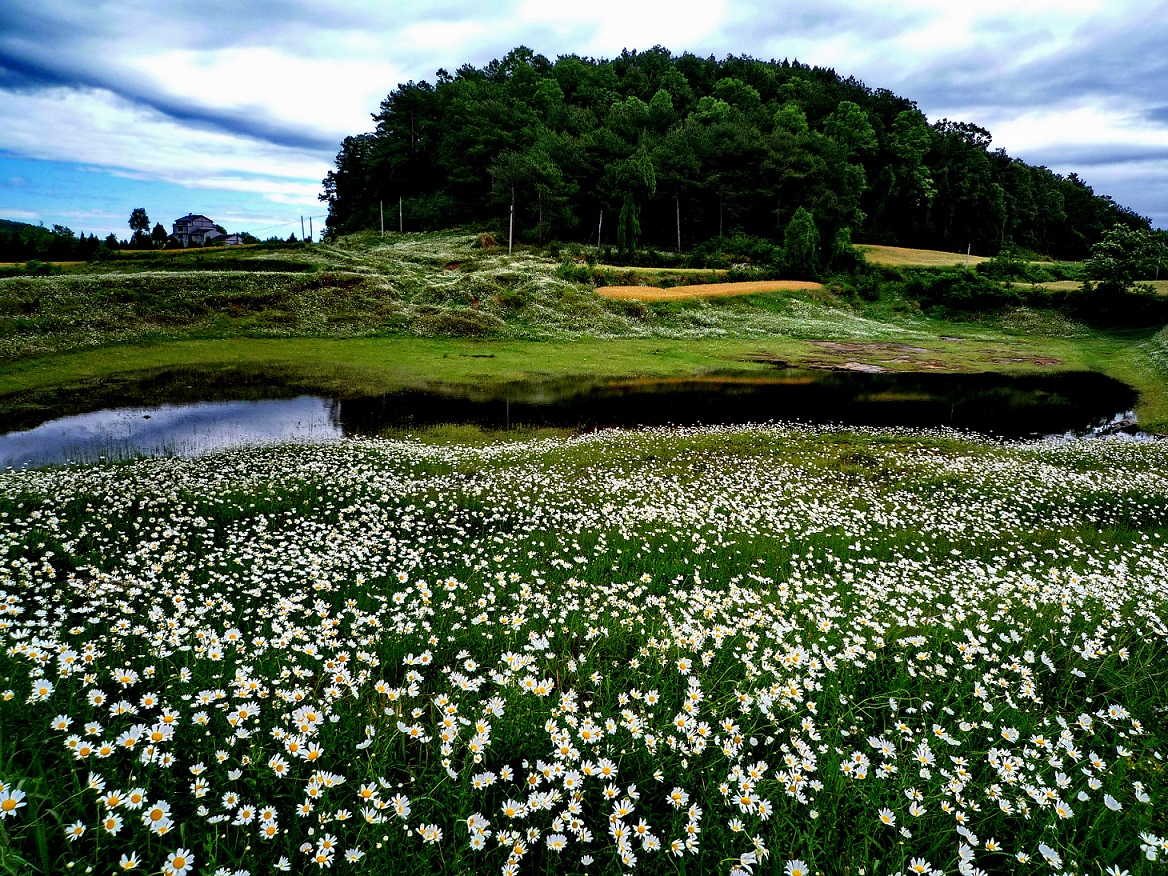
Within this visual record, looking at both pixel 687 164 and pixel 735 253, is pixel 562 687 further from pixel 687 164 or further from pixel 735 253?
pixel 687 164

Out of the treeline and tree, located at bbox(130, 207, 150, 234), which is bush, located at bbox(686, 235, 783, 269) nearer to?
the treeline

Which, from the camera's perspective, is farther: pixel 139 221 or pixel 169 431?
pixel 139 221

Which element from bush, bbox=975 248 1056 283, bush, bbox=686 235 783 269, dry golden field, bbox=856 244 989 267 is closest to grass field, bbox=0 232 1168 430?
bush, bbox=686 235 783 269

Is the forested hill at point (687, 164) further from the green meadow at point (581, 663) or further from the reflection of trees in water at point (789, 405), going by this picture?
the green meadow at point (581, 663)

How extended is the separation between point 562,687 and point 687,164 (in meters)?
104

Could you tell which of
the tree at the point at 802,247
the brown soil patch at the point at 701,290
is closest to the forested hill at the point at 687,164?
the tree at the point at 802,247

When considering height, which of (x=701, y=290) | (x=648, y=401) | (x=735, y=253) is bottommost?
(x=648, y=401)

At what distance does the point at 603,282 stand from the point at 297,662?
63.2 meters

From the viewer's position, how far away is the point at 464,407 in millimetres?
25141

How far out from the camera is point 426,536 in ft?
34.9

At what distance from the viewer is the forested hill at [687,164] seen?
9706cm

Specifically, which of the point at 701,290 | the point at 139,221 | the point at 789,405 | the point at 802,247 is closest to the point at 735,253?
the point at 802,247

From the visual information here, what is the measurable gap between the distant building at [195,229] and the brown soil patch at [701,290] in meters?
146

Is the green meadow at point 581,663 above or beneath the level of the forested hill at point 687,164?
beneath
